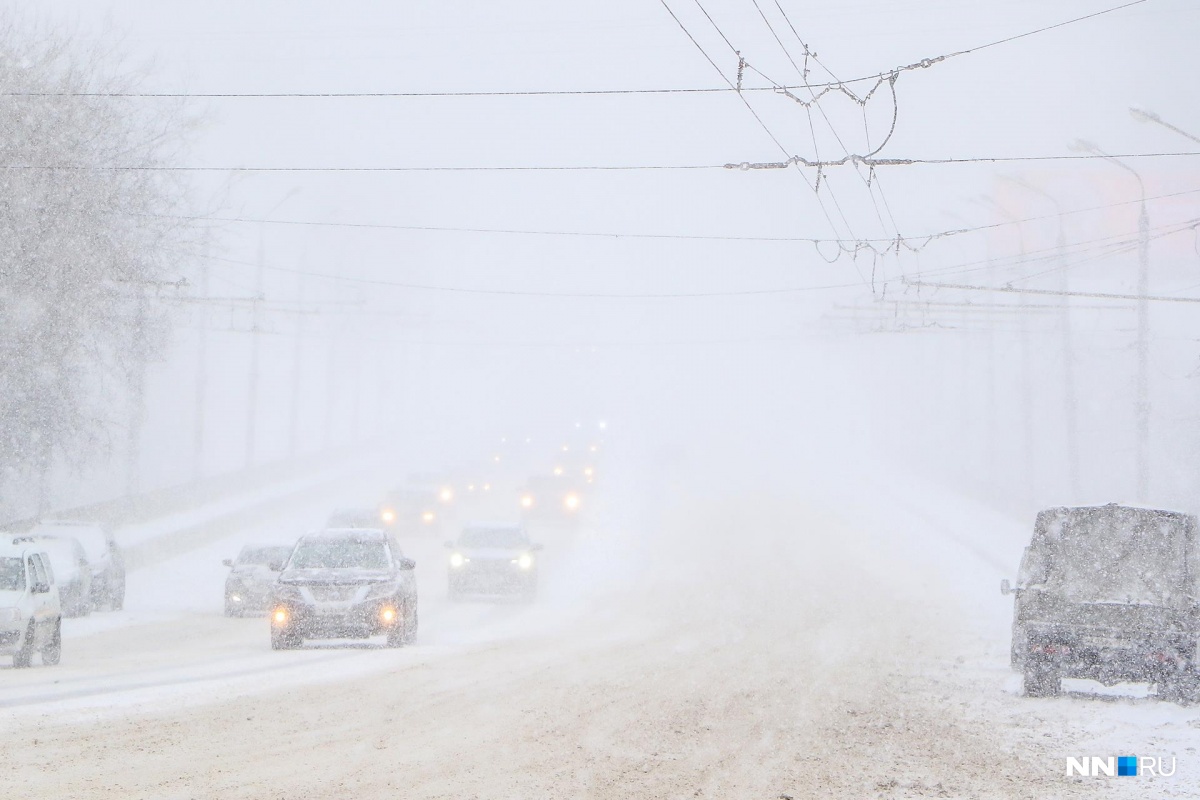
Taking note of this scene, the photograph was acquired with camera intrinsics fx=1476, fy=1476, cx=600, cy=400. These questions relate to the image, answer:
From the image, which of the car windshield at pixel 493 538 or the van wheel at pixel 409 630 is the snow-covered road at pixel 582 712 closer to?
the van wheel at pixel 409 630

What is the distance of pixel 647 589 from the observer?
1384 inches

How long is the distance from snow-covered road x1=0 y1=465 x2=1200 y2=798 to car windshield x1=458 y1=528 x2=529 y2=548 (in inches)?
107

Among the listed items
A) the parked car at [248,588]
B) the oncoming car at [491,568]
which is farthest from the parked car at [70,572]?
the oncoming car at [491,568]

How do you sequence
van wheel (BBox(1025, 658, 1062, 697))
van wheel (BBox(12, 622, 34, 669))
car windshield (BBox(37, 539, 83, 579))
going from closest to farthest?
1. van wheel (BBox(1025, 658, 1062, 697))
2. van wheel (BBox(12, 622, 34, 669))
3. car windshield (BBox(37, 539, 83, 579))

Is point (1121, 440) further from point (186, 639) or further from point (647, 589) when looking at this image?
point (186, 639)

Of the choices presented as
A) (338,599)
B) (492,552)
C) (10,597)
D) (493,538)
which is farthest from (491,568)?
(10,597)

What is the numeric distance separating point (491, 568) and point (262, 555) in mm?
5031

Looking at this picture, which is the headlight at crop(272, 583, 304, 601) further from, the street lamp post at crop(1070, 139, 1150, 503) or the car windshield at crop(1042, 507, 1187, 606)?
the street lamp post at crop(1070, 139, 1150, 503)

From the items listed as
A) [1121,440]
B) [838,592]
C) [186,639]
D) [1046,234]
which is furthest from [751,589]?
[1046,234]

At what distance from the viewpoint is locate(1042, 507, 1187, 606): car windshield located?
1577 cm

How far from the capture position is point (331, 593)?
20.2m

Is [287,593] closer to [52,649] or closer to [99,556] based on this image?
[52,649]

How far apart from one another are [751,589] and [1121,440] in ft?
163

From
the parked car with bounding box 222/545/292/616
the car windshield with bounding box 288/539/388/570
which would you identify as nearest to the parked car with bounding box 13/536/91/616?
the parked car with bounding box 222/545/292/616
